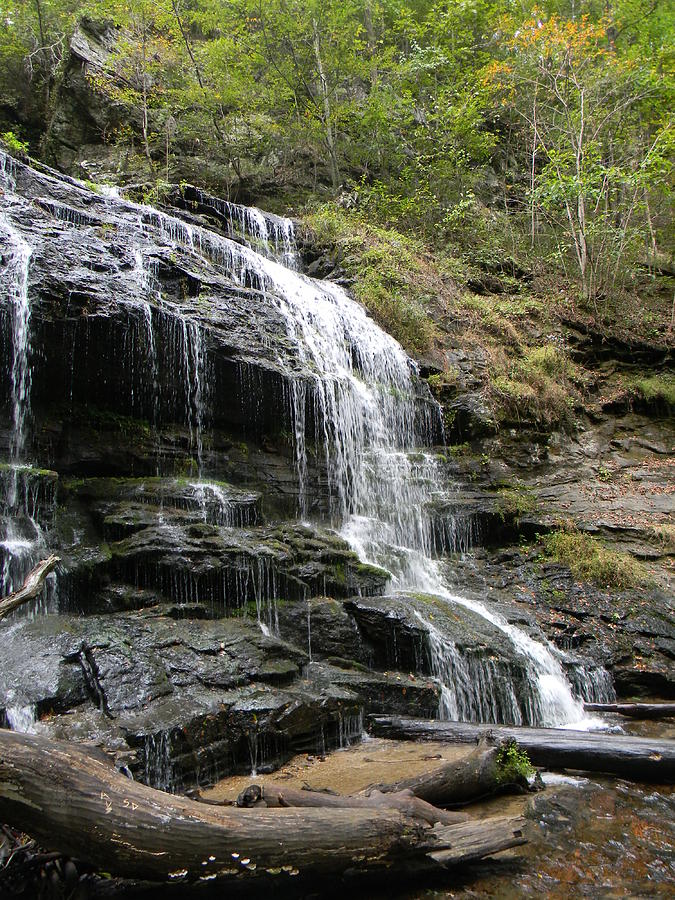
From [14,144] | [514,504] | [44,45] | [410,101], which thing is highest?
[44,45]

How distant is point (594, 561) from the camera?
30.2 feet

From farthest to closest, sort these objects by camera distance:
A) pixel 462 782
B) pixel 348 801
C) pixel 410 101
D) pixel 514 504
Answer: pixel 410 101
pixel 514 504
pixel 462 782
pixel 348 801

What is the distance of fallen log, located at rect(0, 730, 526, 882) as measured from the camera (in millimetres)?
2631

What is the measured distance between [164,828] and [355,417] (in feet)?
27.7

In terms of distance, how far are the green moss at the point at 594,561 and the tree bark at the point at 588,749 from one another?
4.25 metres

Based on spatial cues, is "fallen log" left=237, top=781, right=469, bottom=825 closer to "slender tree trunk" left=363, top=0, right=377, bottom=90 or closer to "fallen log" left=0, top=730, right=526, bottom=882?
"fallen log" left=0, top=730, right=526, bottom=882

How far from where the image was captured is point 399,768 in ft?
15.6

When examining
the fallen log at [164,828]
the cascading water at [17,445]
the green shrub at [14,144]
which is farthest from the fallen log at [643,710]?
the green shrub at [14,144]

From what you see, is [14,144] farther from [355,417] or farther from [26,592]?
[26,592]

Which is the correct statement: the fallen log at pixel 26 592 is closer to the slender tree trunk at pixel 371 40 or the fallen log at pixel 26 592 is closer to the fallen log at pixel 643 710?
the fallen log at pixel 643 710

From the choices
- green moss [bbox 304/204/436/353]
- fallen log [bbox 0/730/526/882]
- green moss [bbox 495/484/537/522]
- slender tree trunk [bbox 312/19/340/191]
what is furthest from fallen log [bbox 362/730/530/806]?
slender tree trunk [bbox 312/19/340/191]

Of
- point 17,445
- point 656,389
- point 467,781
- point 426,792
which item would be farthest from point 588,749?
point 656,389

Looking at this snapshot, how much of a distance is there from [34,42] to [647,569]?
898 inches

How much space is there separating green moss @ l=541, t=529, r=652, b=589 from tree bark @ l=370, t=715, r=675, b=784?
425 centimetres
